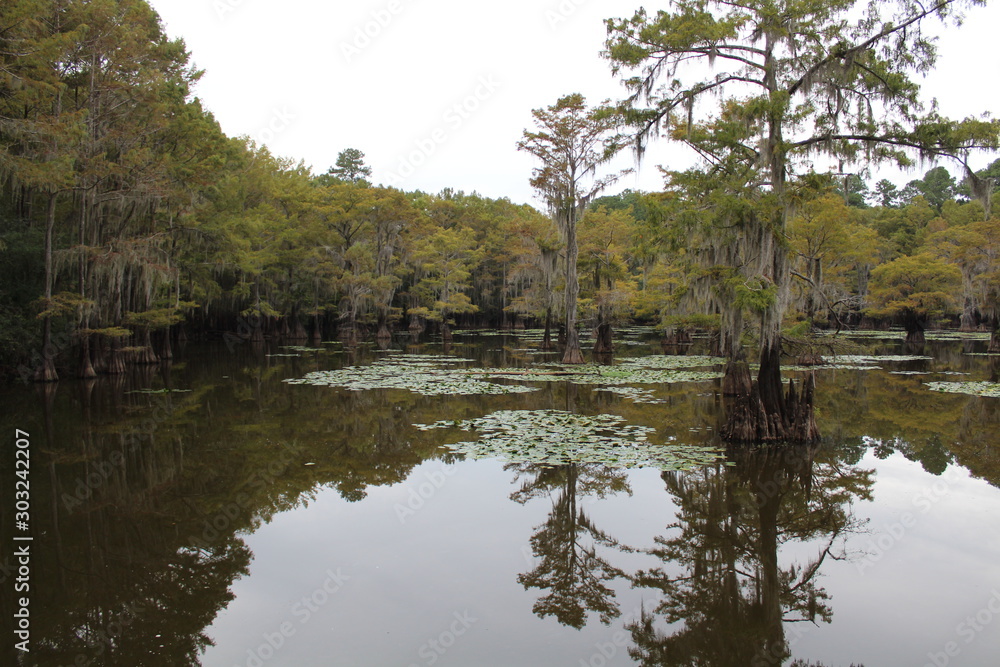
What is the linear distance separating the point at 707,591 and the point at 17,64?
16.9 meters

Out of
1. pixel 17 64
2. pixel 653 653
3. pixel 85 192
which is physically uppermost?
pixel 17 64

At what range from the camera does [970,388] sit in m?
14.4

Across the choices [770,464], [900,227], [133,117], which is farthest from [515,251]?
[900,227]

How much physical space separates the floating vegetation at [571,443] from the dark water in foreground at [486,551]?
0.71 ft

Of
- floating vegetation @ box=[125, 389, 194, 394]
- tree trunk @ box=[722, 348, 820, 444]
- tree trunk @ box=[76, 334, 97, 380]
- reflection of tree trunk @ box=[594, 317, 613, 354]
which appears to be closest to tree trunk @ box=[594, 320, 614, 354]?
reflection of tree trunk @ box=[594, 317, 613, 354]

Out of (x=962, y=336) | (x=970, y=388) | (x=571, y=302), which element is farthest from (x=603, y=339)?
(x=962, y=336)

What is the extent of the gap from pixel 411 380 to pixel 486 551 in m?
11.1

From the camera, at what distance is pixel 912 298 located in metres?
28.2

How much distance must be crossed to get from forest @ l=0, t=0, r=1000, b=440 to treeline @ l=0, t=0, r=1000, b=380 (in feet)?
0.29

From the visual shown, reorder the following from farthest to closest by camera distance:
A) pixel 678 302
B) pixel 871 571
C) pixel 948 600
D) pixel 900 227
A: pixel 900 227 → pixel 678 302 → pixel 871 571 → pixel 948 600

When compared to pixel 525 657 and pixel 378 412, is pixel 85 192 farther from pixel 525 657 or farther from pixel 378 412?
pixel 525 657

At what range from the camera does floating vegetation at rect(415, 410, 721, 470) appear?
806 centimetres

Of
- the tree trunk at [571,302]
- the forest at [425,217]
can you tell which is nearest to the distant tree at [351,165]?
the forest at [425,217]

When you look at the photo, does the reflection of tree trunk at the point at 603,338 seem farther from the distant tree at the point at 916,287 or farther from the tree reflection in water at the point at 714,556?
the tree reflection in water at the point at 714,556
